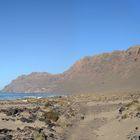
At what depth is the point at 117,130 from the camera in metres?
23.5

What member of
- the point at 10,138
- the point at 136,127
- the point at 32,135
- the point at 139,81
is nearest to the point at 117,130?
the point at 136,127

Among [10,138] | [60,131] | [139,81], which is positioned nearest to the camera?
[10,138]

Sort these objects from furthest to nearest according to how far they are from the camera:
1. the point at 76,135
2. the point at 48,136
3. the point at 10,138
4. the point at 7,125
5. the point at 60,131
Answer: the point at 7,125 < the point at 60,131 < the point at 76,135 < the point at 48,136 < the point at 10,138

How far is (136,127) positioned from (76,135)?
3.58 meters

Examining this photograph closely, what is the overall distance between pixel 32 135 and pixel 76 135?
2868 mm

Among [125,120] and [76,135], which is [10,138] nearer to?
Result: [76,135]

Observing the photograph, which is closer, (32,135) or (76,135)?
(32,135)

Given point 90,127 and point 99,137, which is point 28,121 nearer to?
point 90,127

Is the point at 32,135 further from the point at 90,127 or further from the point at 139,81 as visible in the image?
the point at 139,81

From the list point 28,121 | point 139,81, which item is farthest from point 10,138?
point 139,81

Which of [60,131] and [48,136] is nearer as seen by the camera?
[48,136]

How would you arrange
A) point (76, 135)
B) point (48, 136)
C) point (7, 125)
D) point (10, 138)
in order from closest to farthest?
point (10, 138) → point (48, 136) → point (76, 135) → point (7, 125)

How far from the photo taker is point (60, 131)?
24484mm

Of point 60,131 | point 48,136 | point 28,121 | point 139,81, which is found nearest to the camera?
point 48,136
